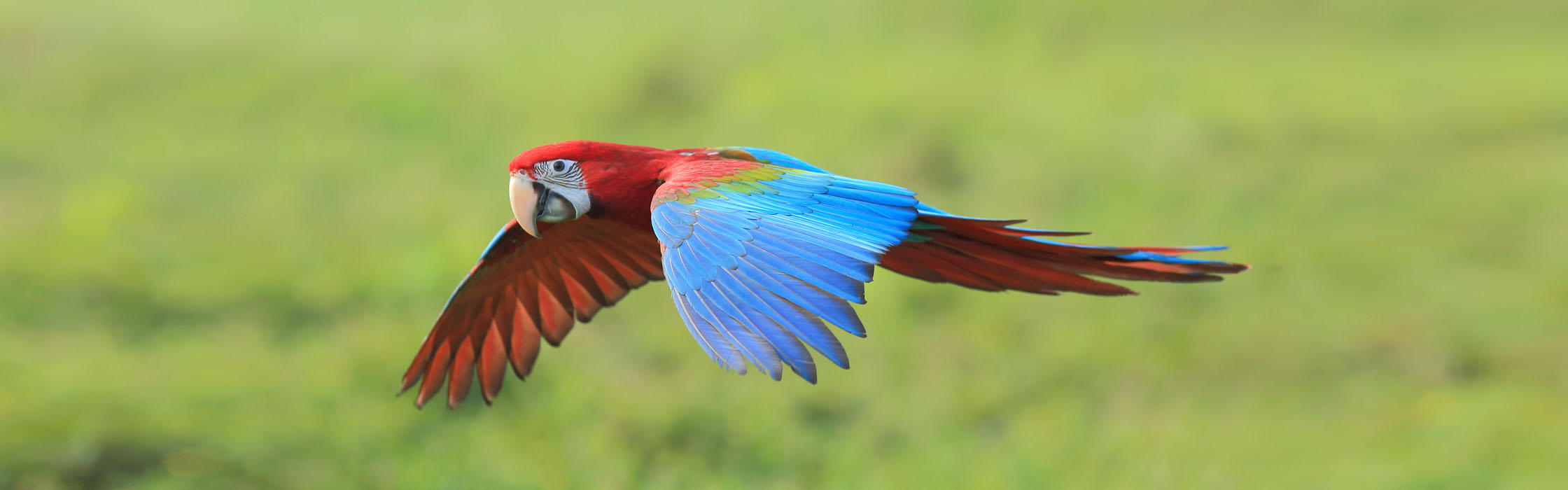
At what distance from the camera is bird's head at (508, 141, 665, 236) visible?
6.21 ft

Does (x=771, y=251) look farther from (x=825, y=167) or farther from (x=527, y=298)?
(x=825, y=167)

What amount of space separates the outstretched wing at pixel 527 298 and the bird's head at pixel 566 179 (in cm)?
22

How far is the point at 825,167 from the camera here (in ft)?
14.6

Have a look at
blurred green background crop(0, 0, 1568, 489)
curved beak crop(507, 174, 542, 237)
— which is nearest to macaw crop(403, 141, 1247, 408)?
curved beak crop(507, 174, 542, 237)

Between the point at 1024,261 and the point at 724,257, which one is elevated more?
the point at 1024,261

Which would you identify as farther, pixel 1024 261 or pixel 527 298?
pixel 527 298

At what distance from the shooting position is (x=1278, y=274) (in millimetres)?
A: 4262

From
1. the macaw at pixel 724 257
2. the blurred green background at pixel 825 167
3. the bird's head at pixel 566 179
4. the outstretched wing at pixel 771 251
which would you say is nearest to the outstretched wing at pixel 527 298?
the macaw at pixel 724 257

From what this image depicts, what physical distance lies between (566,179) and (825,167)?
2.61m

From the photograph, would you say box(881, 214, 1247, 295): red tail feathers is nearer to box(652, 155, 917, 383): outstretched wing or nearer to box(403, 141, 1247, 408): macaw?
box(403, 141, 1247, 408): macaw

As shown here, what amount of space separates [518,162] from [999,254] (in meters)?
0.74

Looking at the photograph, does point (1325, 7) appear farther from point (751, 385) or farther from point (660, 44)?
point (751, 385)

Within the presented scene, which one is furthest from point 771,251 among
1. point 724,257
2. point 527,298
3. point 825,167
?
point 825,167

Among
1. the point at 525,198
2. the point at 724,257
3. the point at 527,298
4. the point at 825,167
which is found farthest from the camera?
the point at 825,167
